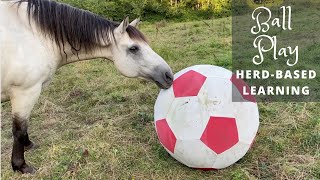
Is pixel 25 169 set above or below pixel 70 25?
below

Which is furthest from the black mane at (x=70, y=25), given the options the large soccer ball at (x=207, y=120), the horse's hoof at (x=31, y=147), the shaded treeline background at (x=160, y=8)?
the shaded treeline background at (x=160, y=8)

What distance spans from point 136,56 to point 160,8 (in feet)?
47.2

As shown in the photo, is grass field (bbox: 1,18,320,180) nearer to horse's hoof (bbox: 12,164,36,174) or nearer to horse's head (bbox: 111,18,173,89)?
horse's hoof (bbox: 12,164,36,174)

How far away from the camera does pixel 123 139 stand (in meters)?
3.94

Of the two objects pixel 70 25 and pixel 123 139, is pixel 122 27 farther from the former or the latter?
pixel 123 139

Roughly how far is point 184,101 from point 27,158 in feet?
5.85

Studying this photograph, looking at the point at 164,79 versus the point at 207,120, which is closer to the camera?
the point at 207,120

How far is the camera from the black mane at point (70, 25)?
344 cm

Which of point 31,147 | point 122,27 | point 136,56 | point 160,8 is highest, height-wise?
point 122,27

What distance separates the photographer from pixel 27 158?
12.4 ft

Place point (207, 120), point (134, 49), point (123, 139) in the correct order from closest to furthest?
point (207, 120) → point (134, 49) → point (123, 139)

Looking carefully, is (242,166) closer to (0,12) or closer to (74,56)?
(74,56)

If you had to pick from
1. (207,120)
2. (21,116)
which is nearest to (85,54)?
(21,116)

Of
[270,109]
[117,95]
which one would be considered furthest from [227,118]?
[117,95]
